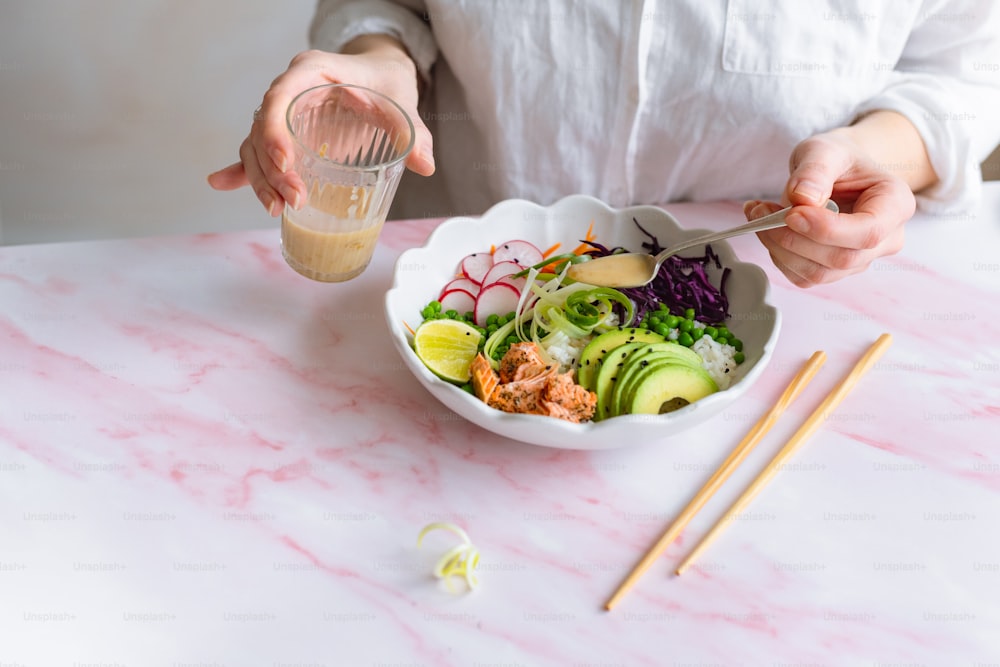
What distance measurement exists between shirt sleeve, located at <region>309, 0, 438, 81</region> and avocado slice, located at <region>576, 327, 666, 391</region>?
0.78 meters

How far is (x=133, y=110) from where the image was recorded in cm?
334

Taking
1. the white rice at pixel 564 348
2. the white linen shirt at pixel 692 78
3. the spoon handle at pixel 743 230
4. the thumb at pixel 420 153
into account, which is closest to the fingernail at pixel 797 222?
the spoon handle at pixel 743 230

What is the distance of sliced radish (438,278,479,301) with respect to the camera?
1553mm

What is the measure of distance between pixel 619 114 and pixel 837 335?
0.63 m

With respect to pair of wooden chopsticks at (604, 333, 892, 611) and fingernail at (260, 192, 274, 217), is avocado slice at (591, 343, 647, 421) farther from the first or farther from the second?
fingernail at (260, 192, 274, 217)

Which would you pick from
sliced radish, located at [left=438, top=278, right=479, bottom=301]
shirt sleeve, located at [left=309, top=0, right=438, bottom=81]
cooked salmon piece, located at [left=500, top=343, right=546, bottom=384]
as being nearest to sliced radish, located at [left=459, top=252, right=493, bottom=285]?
sliced radish, located at [left=438, top=278, right=479, bottom=301]

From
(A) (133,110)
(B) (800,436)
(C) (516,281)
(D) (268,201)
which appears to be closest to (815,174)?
(B) (800,436)

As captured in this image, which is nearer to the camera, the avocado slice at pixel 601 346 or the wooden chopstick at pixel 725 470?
the wooden chopstick at pixel 725 470

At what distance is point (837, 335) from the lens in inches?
62.9

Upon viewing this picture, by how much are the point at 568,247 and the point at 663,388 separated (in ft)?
1.54

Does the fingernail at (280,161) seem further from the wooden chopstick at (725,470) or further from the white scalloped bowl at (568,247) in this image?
the wooden chopstick at (725,470)

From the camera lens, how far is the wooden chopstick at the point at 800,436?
125 centimetres

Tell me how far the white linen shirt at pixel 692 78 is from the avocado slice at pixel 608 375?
0.64 meters

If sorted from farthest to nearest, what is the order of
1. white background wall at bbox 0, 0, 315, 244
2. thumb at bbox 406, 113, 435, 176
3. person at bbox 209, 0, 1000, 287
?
1. white background wall at bbox 0, 0, 315, 244
2. person at bbox 209, 0, 1000, 287
3. thumb at bbox 406, 113, 435, 176
